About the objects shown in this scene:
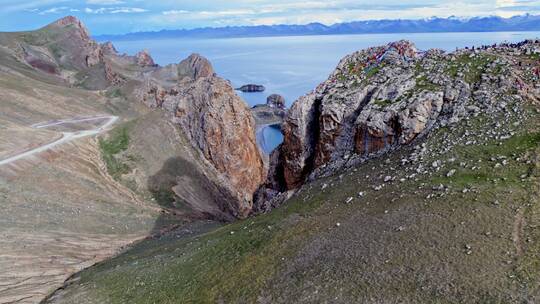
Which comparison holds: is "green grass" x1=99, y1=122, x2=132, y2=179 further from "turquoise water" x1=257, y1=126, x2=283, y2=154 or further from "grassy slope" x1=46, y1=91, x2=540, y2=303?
"turquoise water" x1=257, y1=126, x2=283, y2=154

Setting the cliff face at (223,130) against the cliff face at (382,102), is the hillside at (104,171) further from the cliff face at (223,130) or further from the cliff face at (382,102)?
the cliff face at (382,102)

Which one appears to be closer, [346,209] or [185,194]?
[346,209]

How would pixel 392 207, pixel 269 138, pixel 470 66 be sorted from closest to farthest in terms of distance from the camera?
pixel 392 207, pixel 470 66, pixel 269 138

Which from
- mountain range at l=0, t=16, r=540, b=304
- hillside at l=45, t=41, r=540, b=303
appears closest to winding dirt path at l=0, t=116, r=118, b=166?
mountain range at l=0, t=16, r=540, b=304

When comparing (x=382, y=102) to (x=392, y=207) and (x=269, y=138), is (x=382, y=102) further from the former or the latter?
(x=269, y=138)

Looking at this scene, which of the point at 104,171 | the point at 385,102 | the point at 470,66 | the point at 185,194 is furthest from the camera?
the point at 185,194

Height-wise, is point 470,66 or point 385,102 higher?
point 470,66

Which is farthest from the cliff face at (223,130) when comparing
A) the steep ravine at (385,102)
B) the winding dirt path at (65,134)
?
the steep ravine at (385,102)

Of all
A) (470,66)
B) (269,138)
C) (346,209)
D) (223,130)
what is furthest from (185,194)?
(269,138)
